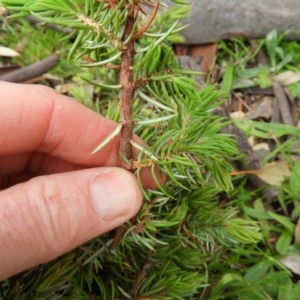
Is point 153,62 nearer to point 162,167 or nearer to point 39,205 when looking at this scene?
point 162,167

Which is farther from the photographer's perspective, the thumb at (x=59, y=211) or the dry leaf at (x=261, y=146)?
the dry leaf at (x=261, y=146)

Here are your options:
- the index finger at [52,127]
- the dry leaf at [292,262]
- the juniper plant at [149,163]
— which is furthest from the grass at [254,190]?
the index finger at [52,127]

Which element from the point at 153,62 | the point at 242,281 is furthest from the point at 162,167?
the point at 242,281

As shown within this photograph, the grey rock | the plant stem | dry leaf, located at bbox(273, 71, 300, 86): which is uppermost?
the plant stem

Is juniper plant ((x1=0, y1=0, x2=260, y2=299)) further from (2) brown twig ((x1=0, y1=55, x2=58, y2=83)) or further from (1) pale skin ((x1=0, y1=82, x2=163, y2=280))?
(2) brown twig ((x1=0, y1=55, x2=58, y2=83))

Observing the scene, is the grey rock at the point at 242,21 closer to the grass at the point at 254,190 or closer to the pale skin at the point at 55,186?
the grass at the point at 254,190

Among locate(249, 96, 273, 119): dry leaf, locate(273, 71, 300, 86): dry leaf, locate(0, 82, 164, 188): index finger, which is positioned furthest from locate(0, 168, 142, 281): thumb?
locate(273, 71, 300, 86): dry leaf
